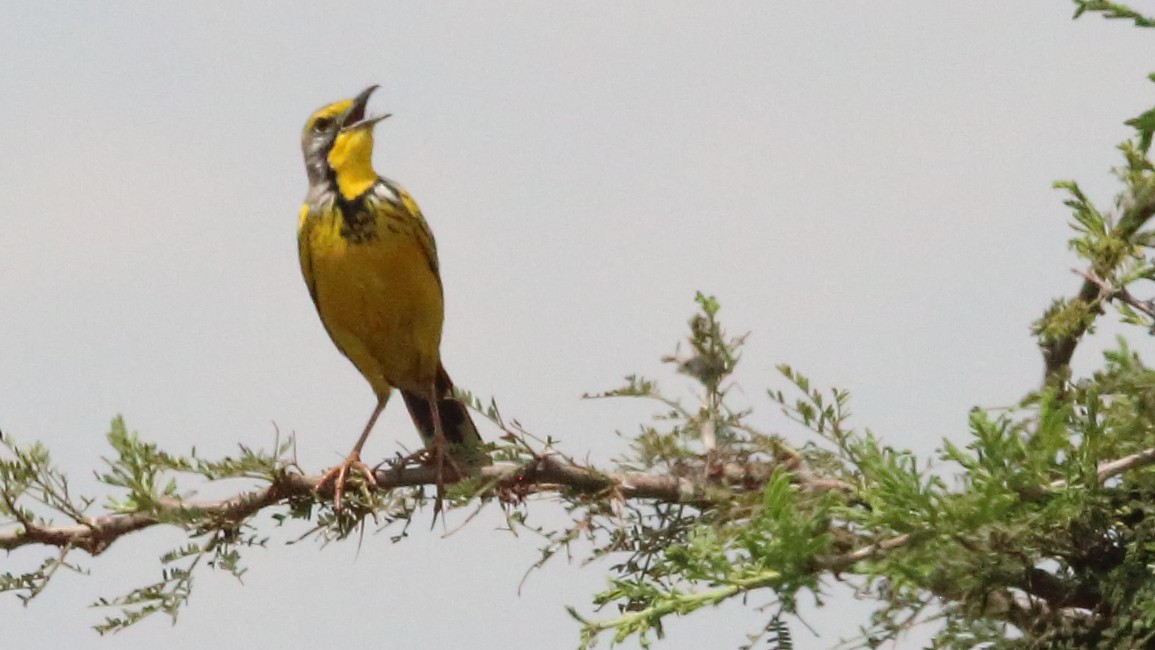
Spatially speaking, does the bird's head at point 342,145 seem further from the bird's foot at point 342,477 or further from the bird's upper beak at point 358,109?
the bird's foot at point 342,477

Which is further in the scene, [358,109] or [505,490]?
[358,109]

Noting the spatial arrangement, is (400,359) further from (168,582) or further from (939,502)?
(939,502)

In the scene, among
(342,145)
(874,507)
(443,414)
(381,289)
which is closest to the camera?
(874,507)

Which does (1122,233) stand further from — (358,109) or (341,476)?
(358,109)

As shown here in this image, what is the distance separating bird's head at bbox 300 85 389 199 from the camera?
7.13m

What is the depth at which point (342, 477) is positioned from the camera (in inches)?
183

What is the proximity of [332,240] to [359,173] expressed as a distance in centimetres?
64

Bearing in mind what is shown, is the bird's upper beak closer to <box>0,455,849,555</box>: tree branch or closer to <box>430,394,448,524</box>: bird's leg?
<box>430,394,448,524</box>: bird's leg

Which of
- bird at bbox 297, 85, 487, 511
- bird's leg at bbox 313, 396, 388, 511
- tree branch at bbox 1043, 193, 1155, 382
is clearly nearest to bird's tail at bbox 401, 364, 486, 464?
bird at bbox 297, 85, 487, 511

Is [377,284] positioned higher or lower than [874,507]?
higher

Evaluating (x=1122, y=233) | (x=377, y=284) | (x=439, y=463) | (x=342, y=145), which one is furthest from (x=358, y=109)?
(x=1122, y=233)

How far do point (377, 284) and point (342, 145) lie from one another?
1174 millimetres

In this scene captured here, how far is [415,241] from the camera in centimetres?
671

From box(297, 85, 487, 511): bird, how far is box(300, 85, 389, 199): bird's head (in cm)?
2
